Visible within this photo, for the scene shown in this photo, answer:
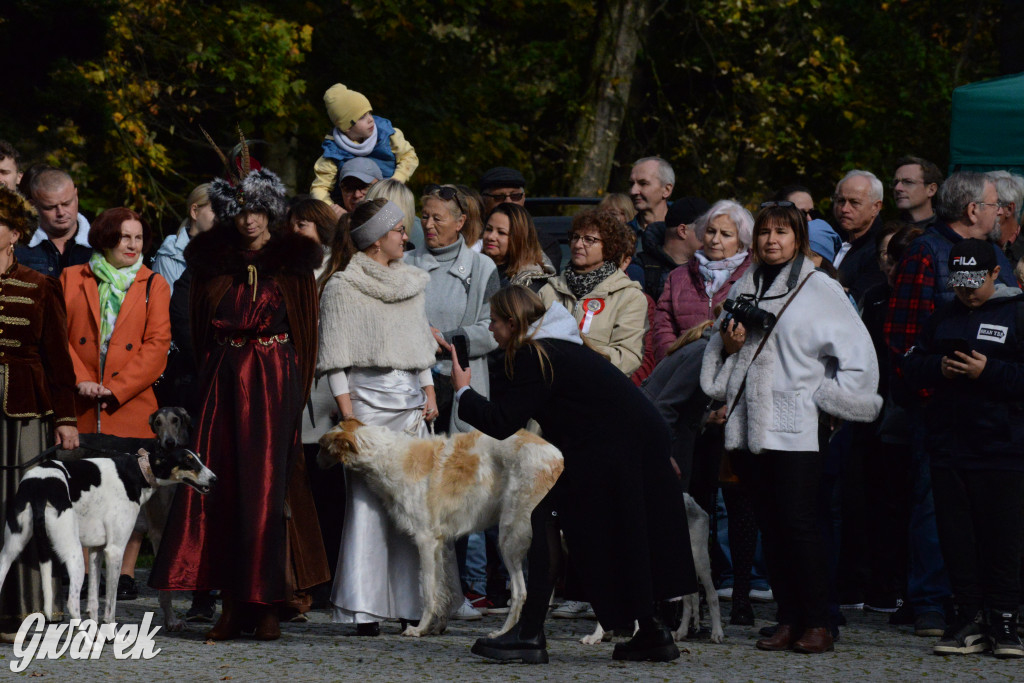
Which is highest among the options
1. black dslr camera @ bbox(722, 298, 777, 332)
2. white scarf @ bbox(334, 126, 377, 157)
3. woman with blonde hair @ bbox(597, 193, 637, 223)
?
white scarf @ bbox(334, 126, 377, 157)

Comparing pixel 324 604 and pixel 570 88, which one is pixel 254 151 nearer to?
pixel 570 88

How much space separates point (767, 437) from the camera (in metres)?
7.16

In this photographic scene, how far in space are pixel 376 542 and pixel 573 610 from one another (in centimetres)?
134

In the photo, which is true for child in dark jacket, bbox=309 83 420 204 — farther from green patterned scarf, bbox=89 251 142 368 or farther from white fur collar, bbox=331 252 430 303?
white fur collar, bbox=331 252 430 303

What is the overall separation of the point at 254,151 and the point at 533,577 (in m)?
12.5

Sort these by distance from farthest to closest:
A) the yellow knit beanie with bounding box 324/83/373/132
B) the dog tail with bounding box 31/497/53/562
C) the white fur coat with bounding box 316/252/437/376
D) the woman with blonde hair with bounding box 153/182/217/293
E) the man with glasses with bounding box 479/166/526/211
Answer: the man with glasses with bounding box 479/166/526/211 < the yellow knit beanie with bounding box 324/83/373/132 < the woman with blonde hair with bounding box 153/182/217/293 < the white fur coat with bounding box 316/252/437/376 < the dog tail with bounding box 31/497/53/562

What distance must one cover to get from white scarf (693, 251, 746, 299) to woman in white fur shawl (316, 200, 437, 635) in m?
1.82

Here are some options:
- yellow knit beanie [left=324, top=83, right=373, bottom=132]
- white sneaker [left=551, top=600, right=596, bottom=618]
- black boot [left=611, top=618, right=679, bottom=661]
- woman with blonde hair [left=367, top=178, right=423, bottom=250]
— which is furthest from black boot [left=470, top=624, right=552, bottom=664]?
yellow knit beanie [left=324, top=83, right=373, bottom=132]

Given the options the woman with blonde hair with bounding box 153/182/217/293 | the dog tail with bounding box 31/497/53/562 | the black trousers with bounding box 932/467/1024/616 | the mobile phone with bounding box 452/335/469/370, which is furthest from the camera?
the woman with blonde hair with bounding box 153/182/217/293

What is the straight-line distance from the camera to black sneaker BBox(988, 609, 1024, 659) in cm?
711

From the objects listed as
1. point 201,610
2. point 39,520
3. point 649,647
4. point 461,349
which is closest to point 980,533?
point 649,647


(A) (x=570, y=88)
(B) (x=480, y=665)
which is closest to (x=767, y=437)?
(B) (x=480, y=665)

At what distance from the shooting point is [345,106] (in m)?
10.1

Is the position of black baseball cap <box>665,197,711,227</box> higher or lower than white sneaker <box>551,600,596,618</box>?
higher
